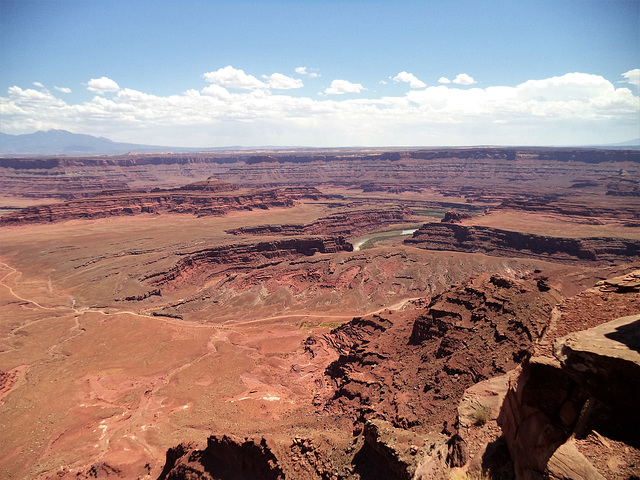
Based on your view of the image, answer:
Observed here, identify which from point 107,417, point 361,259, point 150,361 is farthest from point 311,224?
point 107,417

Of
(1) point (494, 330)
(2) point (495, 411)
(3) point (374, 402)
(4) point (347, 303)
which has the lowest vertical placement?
(4) point (347, 303)

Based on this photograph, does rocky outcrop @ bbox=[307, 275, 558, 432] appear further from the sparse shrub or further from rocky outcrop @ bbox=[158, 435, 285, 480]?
rocky outcrop @ bbox=[158, 435, 285, 480]

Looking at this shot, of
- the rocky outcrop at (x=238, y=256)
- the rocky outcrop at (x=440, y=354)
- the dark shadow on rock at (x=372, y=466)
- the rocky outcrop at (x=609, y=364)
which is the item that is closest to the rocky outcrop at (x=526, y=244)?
the rocky outcrop at (x=238, y=256)

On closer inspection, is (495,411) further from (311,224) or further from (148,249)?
(311,224)

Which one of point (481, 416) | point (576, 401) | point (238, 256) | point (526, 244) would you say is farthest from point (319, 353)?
point (526, 244)

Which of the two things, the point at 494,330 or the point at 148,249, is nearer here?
the point at 494,330

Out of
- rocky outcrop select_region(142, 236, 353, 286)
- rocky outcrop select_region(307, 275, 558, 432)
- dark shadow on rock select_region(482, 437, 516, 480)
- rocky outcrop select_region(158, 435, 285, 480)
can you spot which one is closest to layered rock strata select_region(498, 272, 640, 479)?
dark shadow on rock select_region(482, 437, 516, 480)

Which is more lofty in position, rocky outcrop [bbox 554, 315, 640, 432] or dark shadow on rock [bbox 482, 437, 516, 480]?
rocky outcrop [bbox 554, 315, 640, 432]

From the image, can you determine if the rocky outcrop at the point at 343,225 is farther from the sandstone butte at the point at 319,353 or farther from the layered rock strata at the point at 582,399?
the layered rock strata at the point at 582,399

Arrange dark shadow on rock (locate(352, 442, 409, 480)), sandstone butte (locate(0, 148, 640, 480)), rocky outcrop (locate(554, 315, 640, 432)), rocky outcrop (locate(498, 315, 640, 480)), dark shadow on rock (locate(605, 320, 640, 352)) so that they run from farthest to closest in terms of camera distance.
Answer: dark shadow on rock (locate(352, 442, 409, 480))
sandstone butte (locate(0, 148, 640, 480))
dark shadow on rock (locate(605, 320, 640, 352))
rocky outcrop (locate(498, 315, 640, 480))
rocky outcrop (locate(554, 315, 640, 432))
